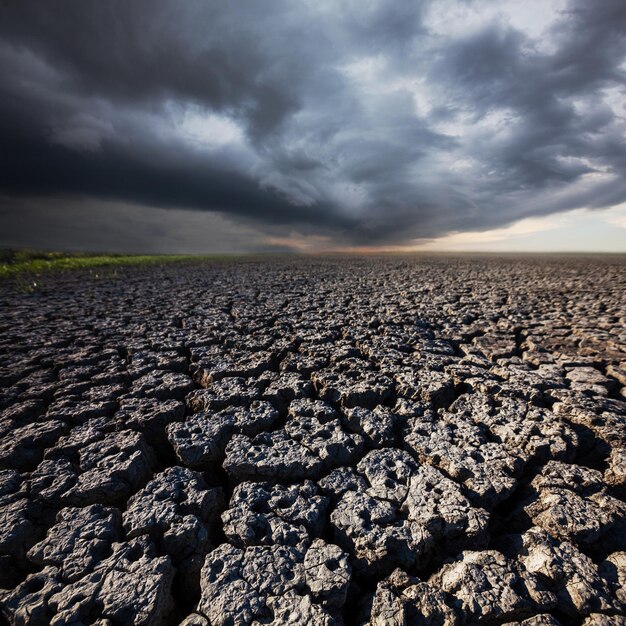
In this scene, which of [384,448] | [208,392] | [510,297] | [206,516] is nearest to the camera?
[206,516]

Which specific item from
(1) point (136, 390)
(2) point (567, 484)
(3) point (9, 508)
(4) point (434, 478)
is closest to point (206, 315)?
(1) point (136, 390)

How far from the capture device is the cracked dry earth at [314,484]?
4.26 feet

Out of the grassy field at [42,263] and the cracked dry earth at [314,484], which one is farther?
the grassy field at [42,263]

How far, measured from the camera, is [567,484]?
1.78 meters

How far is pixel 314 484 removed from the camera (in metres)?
1.84

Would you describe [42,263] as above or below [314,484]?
below

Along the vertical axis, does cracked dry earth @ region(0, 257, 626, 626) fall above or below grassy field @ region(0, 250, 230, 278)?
above

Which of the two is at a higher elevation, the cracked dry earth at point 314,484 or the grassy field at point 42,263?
the cracked dry earth at point 314,484

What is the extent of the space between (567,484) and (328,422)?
1.37 meters

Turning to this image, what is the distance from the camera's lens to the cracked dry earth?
1299mm

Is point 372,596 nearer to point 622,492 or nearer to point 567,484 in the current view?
point 567,484

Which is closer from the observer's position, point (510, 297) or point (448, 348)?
point (448, 348)

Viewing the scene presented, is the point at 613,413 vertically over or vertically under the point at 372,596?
over

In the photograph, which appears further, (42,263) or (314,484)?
(42,263)
